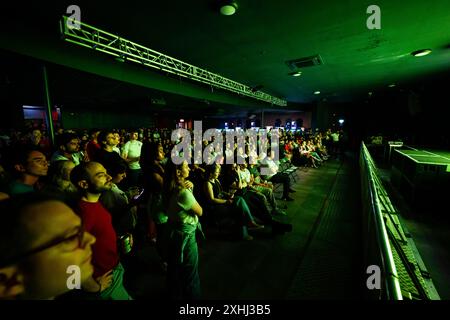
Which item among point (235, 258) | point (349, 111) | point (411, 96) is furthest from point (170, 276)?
point (349, 111)

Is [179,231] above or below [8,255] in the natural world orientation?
below

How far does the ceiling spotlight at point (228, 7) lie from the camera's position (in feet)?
9.53

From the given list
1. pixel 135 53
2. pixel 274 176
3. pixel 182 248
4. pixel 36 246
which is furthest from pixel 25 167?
pixel 274 176

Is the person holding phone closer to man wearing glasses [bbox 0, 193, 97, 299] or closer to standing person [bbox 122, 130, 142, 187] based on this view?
man wearing glasses [bbox 0, 193, 97, 299]

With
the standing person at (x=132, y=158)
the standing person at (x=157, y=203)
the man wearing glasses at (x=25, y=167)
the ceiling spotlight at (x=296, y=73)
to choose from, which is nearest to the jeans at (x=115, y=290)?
the standing person at (x=157, y=203)

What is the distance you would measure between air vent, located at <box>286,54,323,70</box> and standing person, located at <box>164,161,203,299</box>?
17.5 ft

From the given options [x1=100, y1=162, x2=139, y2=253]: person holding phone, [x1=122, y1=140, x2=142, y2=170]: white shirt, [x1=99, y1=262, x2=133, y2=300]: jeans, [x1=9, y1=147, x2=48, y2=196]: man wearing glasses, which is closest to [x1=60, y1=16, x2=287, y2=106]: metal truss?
[x1=122, y1=140, x2=142, y2=170]: white shirt

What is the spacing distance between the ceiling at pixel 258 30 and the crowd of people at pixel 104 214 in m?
2.09

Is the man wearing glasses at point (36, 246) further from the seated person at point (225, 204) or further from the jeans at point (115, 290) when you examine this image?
the seated person at point (225, 204)

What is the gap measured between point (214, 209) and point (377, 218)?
2.36 metres

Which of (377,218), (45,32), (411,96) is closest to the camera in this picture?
(377,218)

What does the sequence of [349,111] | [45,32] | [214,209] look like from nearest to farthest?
[214,209] < [45,32] < [349,111]

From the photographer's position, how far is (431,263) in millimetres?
2809
